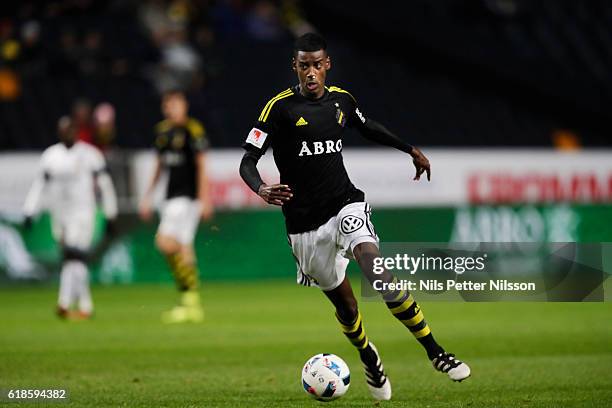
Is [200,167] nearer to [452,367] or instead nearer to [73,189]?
[73,189]

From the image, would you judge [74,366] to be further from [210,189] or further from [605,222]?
[605,222]

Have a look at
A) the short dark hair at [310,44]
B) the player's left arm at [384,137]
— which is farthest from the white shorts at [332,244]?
the short dark hair at [310,44]

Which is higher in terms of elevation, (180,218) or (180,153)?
(180,153)

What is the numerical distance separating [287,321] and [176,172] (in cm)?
223

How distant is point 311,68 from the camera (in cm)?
769

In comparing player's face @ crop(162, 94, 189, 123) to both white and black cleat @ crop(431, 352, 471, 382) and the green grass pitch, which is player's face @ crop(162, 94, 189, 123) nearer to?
the green grass pitch

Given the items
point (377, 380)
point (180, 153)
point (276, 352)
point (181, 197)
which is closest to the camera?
point (377, 380)

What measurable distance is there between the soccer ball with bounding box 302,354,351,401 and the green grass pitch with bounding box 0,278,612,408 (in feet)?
0.31

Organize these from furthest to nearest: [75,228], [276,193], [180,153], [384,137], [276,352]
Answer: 1. [75,228]
2. [180,153]
3. [276,352]
4. [384,137]
5. [276,193]

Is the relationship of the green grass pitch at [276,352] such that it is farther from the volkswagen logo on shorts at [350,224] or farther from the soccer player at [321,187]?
the volkswagen logo on shorts at [350,224]

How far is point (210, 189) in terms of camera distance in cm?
1936

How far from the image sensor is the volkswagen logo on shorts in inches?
302

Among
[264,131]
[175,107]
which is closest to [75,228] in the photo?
[175,107]

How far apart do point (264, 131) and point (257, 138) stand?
74mm
